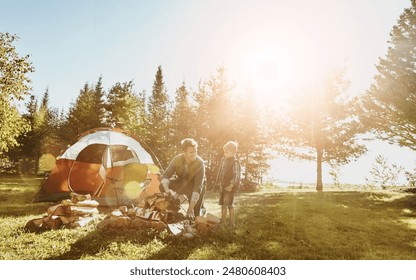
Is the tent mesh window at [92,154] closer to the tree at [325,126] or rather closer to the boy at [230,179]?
the boy at [230,179]

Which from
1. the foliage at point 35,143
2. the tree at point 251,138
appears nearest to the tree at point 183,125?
the tree at point 251,138

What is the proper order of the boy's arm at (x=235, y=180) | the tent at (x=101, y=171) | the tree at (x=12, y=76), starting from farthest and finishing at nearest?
the tree at (x=12, y=76), the tent at (x=101, y=171), the boy's arm at (x=235, y=180)

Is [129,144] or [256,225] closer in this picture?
[256,225]

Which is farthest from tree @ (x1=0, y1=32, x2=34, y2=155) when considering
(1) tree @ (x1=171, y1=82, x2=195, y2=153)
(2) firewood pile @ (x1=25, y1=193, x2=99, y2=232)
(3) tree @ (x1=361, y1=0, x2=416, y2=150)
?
(3) tree @ (x1=361, y1=0, x2=416, y2=150)

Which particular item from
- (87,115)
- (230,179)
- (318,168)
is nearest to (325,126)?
(318,168)

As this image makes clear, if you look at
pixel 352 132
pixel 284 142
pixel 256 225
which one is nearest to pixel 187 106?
pixel 284 142

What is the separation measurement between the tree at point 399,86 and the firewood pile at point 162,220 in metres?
9.52

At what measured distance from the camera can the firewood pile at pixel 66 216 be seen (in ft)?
17.2

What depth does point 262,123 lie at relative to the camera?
863 inches

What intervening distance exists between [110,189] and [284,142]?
14139mm

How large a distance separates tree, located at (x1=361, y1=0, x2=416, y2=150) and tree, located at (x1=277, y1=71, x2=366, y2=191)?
4772 mm

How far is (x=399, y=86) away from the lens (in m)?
11.4

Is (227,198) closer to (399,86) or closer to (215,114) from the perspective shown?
(399,86)
